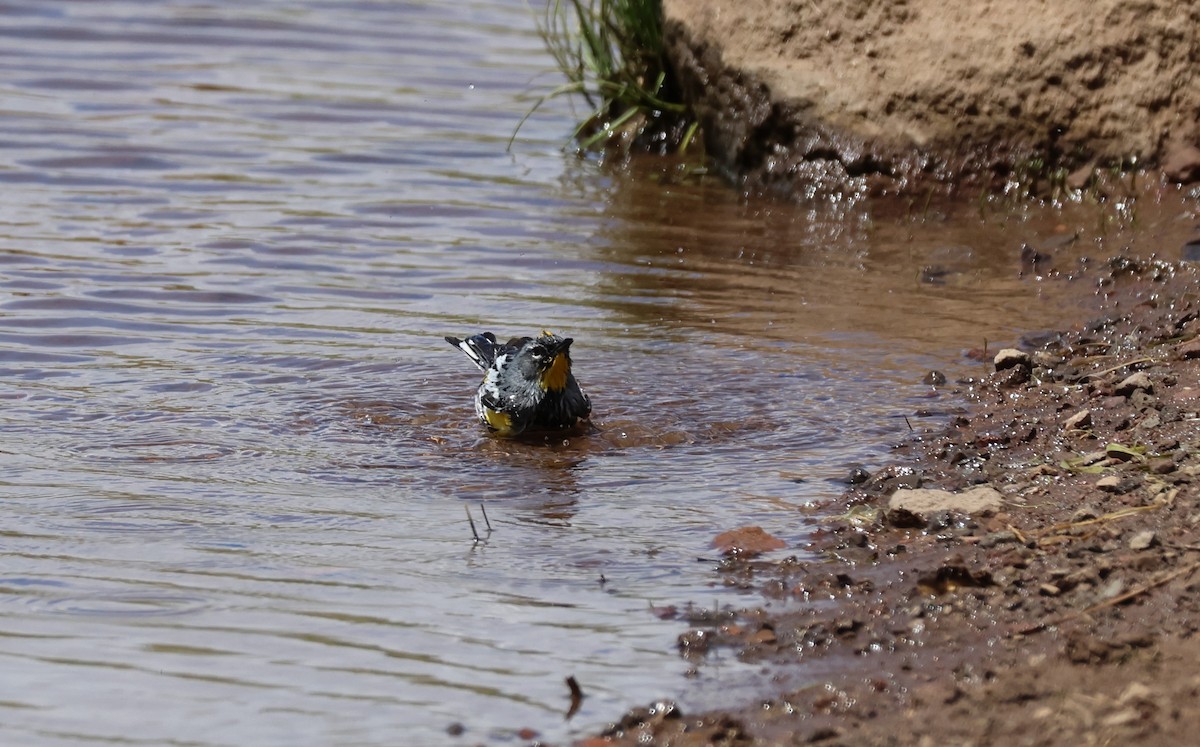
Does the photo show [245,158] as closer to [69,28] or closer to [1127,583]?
[69,28]

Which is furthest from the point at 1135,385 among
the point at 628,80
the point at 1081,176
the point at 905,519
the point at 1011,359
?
the point at 628,80

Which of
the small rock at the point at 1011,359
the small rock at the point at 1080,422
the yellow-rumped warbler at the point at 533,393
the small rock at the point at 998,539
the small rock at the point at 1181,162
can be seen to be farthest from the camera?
the small rock at the point at 1181,162

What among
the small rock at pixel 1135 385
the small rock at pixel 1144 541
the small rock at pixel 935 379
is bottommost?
the small rock at pixel 935 379

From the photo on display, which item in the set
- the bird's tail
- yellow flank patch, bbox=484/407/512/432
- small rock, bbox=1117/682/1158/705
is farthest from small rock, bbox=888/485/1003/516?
the bird's tail

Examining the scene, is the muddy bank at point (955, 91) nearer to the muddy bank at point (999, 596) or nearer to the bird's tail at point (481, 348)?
the muddy bank at point (999, 596)

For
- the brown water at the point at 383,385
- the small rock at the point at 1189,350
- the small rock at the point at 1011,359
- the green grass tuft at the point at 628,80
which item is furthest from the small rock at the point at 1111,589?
the green grass tuft at the point at 628,80

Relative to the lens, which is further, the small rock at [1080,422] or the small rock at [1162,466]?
the small rock at [1080,422]

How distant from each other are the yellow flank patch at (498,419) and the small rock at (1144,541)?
9.83 feet

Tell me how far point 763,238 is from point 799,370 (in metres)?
2.53

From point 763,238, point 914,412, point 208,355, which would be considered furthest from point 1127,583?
point 763,238

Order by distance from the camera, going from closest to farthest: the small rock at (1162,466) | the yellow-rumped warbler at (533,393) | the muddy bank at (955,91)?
the small rock at (1162,466)
the yellow-rumped warbler at (533,393)
the muddy bank at (955,91)

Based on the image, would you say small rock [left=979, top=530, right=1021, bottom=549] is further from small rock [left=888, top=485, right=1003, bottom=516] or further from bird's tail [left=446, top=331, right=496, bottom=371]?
bird's tail [left=446, top=331, right=496, bottom=371]

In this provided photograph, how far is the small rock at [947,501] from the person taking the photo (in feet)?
17.2

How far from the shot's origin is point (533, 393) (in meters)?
6.82
